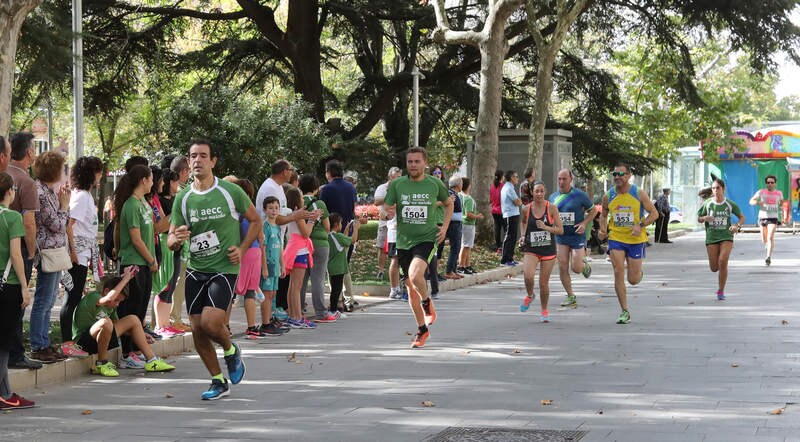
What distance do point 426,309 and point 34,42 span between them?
534 cm

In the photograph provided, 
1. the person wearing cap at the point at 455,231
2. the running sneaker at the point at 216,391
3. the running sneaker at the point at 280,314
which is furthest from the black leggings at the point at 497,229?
the running sneaker at the point at 216,391

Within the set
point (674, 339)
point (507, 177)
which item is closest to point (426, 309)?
point (674, 339)

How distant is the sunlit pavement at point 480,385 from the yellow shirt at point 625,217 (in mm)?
1030

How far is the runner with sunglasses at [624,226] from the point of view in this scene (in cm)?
1330

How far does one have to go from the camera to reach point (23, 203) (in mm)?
8898

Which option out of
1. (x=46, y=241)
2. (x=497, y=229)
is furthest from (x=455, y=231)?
(x=46, y=241)

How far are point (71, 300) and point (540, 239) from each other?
238 inches

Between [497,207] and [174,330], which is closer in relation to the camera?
[174,330]

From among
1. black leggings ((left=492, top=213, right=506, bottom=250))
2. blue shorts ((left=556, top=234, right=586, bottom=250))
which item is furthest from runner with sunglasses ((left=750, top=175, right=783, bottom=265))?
blue shorts ((left=556, top=234, right=586, bottom=250))

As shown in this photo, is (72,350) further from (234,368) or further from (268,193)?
(268,193)

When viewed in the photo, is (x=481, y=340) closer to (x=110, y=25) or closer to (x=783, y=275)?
(x=783, y=275)

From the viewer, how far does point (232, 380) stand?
859 centimetres

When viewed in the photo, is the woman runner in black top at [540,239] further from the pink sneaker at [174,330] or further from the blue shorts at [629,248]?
the pink sneaker at [174,330]

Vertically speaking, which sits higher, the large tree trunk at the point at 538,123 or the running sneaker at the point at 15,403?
the large tree trunk at the point at 538,123
